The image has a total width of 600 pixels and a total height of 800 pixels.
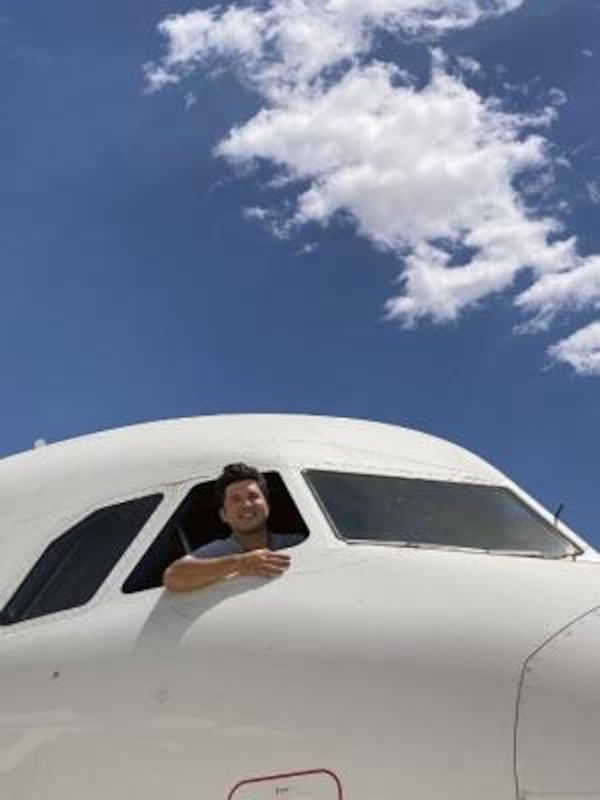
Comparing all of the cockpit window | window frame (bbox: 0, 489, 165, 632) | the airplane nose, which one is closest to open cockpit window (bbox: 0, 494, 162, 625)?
window frame (bbox: 0, 489, 165, 632)

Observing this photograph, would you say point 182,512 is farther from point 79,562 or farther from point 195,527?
point 79,562

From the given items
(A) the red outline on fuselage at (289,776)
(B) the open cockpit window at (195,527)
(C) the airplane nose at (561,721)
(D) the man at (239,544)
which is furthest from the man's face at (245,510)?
(C) the airplane nose at (561,721)

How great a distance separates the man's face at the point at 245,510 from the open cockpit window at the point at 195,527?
0.15m

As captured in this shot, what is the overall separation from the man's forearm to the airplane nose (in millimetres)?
1813

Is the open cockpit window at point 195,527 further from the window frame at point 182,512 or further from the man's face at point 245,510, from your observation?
the man's face at point 245,510

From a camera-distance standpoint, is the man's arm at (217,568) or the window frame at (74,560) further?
the window frame at (74,560)

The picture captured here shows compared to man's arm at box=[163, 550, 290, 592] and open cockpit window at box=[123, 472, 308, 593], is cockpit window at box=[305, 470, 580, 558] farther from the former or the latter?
man's arm at box=[163, 550, 290, 592]

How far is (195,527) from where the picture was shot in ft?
24.1

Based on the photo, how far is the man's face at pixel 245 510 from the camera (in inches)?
277

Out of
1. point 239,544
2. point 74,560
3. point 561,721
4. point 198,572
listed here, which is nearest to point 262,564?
point 198,572

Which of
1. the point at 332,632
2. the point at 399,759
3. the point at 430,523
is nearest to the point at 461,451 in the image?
the point at 430,523

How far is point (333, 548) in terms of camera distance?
6.66 m

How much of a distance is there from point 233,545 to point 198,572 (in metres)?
0.50

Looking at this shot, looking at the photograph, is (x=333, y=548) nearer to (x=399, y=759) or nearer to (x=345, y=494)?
(x=345, y=494)
